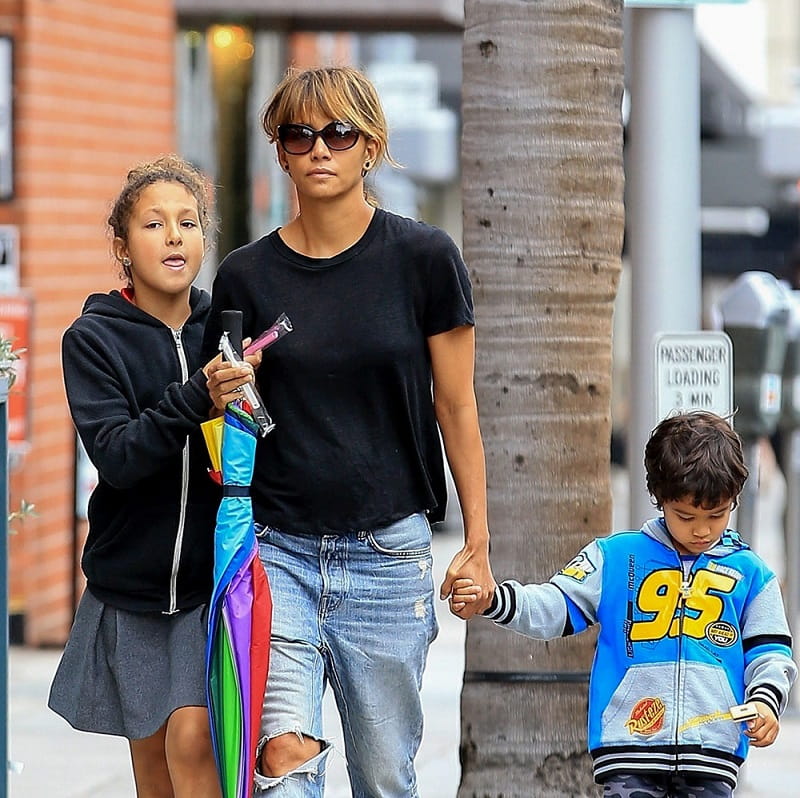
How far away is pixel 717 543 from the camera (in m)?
3.89

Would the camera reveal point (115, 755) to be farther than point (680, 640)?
Yes

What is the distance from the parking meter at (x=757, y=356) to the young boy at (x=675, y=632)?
3.87 m

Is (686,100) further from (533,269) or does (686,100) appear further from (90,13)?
(90,13)

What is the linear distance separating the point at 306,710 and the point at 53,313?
5920mm

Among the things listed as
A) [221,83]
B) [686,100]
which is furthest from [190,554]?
→ [221,83]

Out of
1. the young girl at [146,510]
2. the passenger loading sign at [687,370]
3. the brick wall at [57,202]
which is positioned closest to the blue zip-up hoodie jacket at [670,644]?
the young girl at [146,510]

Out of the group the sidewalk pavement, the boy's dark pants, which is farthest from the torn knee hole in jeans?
the sidewalk pavement

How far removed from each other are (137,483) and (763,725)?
1.42 metres

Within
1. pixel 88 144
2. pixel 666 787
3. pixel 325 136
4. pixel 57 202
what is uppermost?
pixel 88 144

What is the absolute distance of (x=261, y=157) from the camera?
547 inches

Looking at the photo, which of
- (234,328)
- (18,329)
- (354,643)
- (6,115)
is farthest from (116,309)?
(6,115)

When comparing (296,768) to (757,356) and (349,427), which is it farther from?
(757,356)

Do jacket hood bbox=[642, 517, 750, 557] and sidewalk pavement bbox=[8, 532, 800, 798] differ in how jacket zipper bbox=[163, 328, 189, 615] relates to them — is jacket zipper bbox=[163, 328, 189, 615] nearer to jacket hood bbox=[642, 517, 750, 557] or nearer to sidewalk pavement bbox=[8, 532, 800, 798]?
jacket hood bbox=[642, 517, 750, 557]

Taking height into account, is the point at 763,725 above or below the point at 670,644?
below
